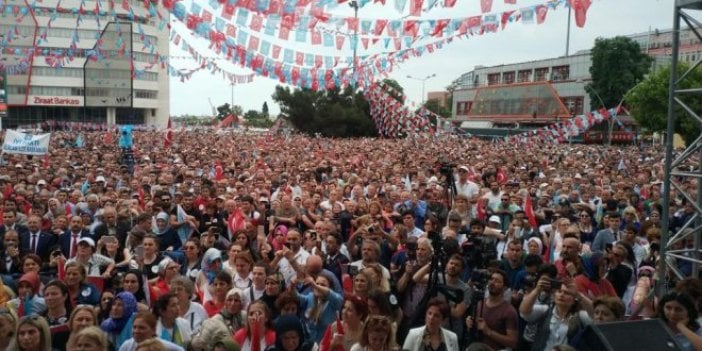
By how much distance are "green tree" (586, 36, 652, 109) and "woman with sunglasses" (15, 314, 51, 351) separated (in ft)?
176

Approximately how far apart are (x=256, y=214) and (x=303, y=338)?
4375 millimetres

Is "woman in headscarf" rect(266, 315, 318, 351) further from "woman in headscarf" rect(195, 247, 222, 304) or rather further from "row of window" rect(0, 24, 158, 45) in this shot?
"row of window" rect(0, 24, 158, 45)

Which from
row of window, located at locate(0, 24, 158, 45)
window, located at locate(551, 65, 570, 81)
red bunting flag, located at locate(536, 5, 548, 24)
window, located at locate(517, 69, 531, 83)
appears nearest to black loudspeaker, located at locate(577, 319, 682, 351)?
red bunting flag, located at locate(536, 5, 548, 24)

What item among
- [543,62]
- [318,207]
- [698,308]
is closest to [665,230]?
[698,308]

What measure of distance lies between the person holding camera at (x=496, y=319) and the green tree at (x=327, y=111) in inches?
1638

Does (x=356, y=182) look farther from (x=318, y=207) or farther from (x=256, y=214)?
(x=256, y=214)

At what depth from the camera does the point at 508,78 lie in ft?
229

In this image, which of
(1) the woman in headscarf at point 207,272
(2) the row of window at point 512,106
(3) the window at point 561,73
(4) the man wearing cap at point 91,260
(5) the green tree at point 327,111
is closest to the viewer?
(1) the woman in headscarf at point 207,272

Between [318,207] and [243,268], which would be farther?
[318,207]

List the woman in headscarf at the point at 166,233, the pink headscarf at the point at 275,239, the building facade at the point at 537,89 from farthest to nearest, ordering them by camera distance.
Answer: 1. the building facade at the point at 537,89
2. the woman in headscarf at the point at 166,233
3. the pink headscarf at the point at 275,239

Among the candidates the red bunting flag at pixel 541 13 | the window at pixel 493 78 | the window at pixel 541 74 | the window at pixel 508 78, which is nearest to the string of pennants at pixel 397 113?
the red bunting flag at pixel 541 13

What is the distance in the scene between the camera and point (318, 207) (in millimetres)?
9766

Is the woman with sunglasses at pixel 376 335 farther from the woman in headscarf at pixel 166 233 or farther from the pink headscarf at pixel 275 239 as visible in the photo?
the woman in headscarf at pixel 166 233

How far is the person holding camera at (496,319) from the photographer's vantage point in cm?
466
